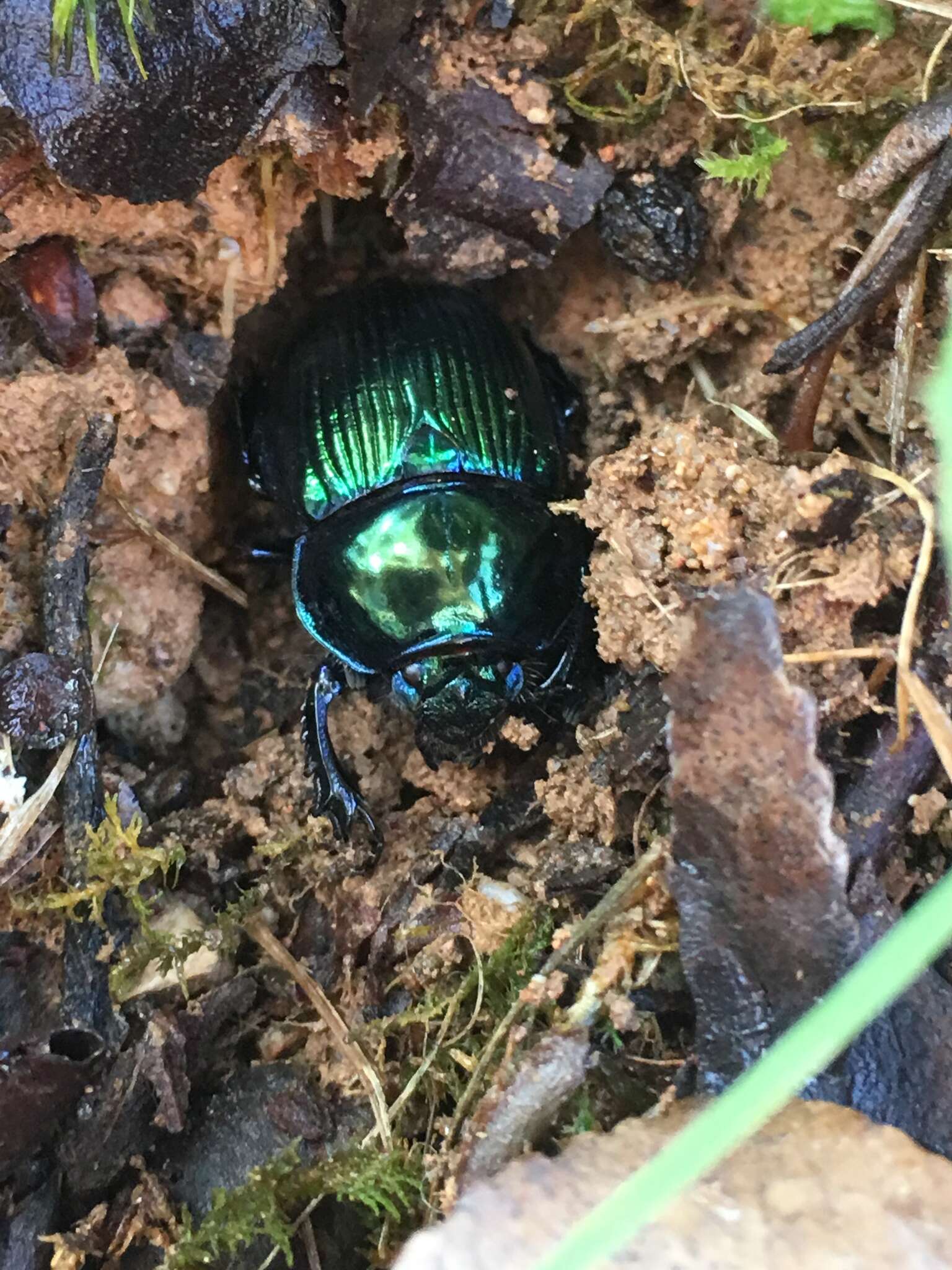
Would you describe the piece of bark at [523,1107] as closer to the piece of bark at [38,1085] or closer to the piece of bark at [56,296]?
the piece of bark at [38,1085]

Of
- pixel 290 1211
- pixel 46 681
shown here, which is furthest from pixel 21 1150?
pixel 46 681

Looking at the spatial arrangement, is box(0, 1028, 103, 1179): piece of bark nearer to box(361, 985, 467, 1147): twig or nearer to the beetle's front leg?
box(361, 985, 467, 1147): twig

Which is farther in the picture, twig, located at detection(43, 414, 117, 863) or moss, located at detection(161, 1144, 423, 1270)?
twig, located at detection(43, 414, 117, 863)

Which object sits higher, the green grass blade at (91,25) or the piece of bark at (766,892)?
the green grass blade at (91,25)

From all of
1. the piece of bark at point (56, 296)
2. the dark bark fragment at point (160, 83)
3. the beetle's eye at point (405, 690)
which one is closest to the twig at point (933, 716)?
the beetle's eye at point (405, 690)

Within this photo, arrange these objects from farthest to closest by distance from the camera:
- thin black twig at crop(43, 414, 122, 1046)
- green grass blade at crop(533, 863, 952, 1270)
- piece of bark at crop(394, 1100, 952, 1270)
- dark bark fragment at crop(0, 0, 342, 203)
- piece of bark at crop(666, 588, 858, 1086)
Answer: thin black twig at crop(43, 414, 122, 1046), dark bark fragment at crop(0, 0, 342, 203), piece of bark at crop(666, 588, 858, 1086), piece of bark at crop(394, 1100, 952, 1270), green grass blade at crop(533, 863, 952, 1270)

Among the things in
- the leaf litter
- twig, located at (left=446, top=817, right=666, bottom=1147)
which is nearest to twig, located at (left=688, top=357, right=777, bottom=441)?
the leaf litter

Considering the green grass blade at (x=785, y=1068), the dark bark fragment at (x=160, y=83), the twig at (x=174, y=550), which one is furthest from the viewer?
the twig at (x=174, y=550)
